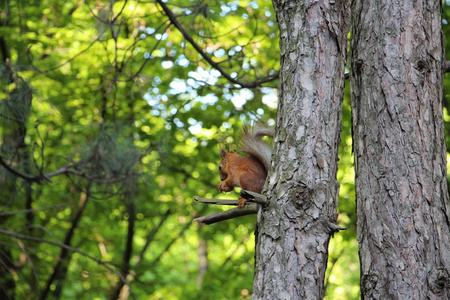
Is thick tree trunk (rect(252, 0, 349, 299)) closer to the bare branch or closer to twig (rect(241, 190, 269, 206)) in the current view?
twig (rect(241, 190, 269, 206))

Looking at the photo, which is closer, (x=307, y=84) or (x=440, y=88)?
(x=307, y=84)

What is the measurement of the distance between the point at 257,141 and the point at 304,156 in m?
0.76

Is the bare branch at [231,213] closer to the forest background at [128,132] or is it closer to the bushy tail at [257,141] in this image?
the bushy tail at [257,141]

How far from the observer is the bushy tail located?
2.99 metres

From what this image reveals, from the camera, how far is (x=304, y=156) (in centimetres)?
227

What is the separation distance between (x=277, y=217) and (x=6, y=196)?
4.40m

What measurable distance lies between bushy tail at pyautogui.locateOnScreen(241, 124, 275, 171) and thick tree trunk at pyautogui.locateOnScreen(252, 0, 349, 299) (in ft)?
1.79

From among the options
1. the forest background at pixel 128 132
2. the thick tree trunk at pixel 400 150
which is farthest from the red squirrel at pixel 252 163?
the forest background at pixel 128 132

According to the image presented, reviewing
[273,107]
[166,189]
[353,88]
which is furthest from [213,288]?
[353,88]

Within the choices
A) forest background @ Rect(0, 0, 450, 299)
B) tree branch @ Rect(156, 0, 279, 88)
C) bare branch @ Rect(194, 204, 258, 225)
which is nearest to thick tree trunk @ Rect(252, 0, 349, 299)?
bare branch @ Rect(194, 204, 258, 225)

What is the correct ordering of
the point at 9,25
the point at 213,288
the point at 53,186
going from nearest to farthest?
1. the point at 213,288
2. the point at 9,25
3. the point at 53,186

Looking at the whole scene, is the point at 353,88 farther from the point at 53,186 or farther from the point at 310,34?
the point at 53,186

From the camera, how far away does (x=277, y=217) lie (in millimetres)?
2205

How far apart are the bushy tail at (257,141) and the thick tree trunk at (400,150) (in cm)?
52
